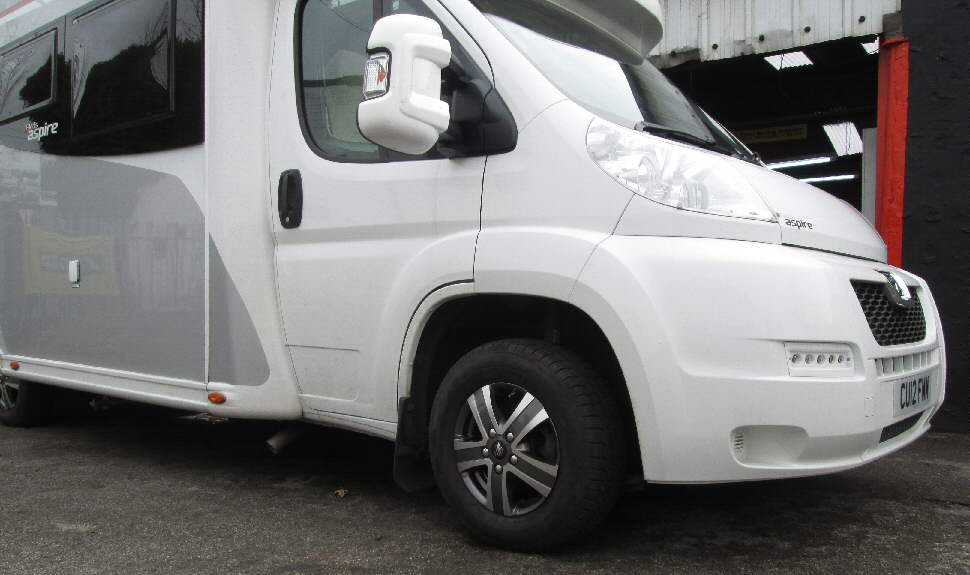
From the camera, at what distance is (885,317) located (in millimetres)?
2590

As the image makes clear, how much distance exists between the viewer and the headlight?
2447mm

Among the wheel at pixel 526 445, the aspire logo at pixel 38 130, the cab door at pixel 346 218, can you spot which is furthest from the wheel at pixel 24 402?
the wheel at pixel 526 445

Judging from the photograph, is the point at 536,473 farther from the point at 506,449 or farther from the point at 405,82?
the point at 405,82

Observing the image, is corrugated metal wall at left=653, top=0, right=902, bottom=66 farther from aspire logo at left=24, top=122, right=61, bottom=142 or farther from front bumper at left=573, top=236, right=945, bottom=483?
aspire logo at left=24, top=122, right=61, bottom=142

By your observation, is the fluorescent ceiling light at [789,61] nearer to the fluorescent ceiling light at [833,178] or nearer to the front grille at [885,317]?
the front grille at [885,317]

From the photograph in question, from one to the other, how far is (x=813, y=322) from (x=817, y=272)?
152 mm

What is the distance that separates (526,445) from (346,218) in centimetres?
115

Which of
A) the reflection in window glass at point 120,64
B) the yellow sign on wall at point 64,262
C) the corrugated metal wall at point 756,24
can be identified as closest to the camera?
the reflection in window glass at point 120,64

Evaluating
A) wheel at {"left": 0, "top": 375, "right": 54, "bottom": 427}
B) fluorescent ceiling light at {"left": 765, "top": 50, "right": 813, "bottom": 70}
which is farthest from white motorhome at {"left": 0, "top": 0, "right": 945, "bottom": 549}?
fluorescent ceiling light at {"left": 765, "top": 50, "right": 813, "bottom": 70}

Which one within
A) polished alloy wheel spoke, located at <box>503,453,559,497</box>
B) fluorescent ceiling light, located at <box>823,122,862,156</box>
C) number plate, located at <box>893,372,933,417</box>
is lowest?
polished alloy wheel spoke, located at <box>503,453,559,497</box>

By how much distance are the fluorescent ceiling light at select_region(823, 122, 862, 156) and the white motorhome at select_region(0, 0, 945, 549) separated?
312 inches

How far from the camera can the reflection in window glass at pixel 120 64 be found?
376cm

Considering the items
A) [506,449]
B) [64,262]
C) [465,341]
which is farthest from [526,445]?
[64,262]

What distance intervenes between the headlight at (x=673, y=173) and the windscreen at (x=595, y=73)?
0.15m
